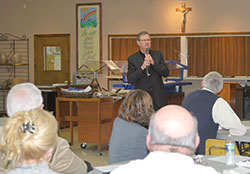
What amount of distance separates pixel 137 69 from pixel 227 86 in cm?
475

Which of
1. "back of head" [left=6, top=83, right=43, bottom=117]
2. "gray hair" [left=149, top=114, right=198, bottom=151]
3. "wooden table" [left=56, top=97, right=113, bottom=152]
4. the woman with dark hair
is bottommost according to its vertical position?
"wooden table" [left=56, top=97, right=113, bottom=152]

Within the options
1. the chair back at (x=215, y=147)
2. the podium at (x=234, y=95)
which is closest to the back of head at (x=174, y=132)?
the chair back at (x=215, y=147)

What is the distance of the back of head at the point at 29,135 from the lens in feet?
5.41

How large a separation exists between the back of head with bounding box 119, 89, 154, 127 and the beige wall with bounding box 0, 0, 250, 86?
817 centimetres

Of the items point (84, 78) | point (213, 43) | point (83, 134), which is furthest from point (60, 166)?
point (213, 43)

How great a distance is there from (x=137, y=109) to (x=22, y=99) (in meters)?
0.89

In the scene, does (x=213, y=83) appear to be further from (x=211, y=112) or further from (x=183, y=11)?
(x=183, y=11)

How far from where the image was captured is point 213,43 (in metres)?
10.9

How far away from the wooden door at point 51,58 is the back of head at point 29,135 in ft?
34.2

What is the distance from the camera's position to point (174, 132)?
158 cm

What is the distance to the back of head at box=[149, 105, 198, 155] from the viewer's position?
158 centimetres

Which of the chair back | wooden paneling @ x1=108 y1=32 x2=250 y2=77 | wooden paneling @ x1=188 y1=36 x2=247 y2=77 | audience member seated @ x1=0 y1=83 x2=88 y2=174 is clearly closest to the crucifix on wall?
wooden paneling @ x1=108 y1=32 x2=250 y2=77

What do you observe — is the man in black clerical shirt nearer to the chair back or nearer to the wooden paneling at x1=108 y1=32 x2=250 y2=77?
the chair back

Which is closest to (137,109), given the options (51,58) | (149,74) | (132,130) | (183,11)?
(132,130)
